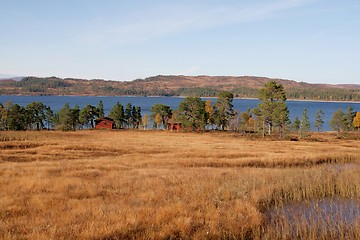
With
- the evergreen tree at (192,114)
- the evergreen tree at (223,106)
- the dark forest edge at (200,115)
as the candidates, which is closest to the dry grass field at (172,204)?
the dark forest edge at (200,115)

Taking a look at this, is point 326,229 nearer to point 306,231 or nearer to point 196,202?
point 306,231

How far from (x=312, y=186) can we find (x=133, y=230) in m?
12.7

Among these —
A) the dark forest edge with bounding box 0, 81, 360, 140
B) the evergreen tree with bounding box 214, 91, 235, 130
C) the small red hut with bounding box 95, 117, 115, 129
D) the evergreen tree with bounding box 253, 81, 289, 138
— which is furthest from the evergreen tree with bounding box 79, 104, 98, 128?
the evergreen tree with bounding box 253, 81, 289, 138

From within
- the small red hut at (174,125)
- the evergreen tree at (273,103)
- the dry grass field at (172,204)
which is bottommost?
the small red hut at (174,125)

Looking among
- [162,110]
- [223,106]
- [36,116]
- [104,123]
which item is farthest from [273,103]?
[36,116]

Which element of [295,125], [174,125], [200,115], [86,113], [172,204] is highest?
[172,204]

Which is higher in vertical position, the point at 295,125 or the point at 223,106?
the point at 223,106

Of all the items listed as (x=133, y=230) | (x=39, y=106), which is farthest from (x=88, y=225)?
(x=39, y=106)

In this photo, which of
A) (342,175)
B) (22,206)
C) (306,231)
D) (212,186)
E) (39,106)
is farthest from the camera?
(39,106)

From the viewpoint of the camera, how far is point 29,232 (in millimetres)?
11266

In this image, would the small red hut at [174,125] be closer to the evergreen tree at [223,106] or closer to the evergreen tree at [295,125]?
the evergreen tree at [223,106]

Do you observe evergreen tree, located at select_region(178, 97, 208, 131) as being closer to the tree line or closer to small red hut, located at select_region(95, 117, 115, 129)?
small red hut, located at select_region(95, 117, 115, 129)

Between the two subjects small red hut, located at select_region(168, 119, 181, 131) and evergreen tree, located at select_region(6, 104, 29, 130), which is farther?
small red hut, located at select_region(168, 119, 181, 131)

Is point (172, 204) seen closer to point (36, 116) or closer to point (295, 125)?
point (36, 116)
